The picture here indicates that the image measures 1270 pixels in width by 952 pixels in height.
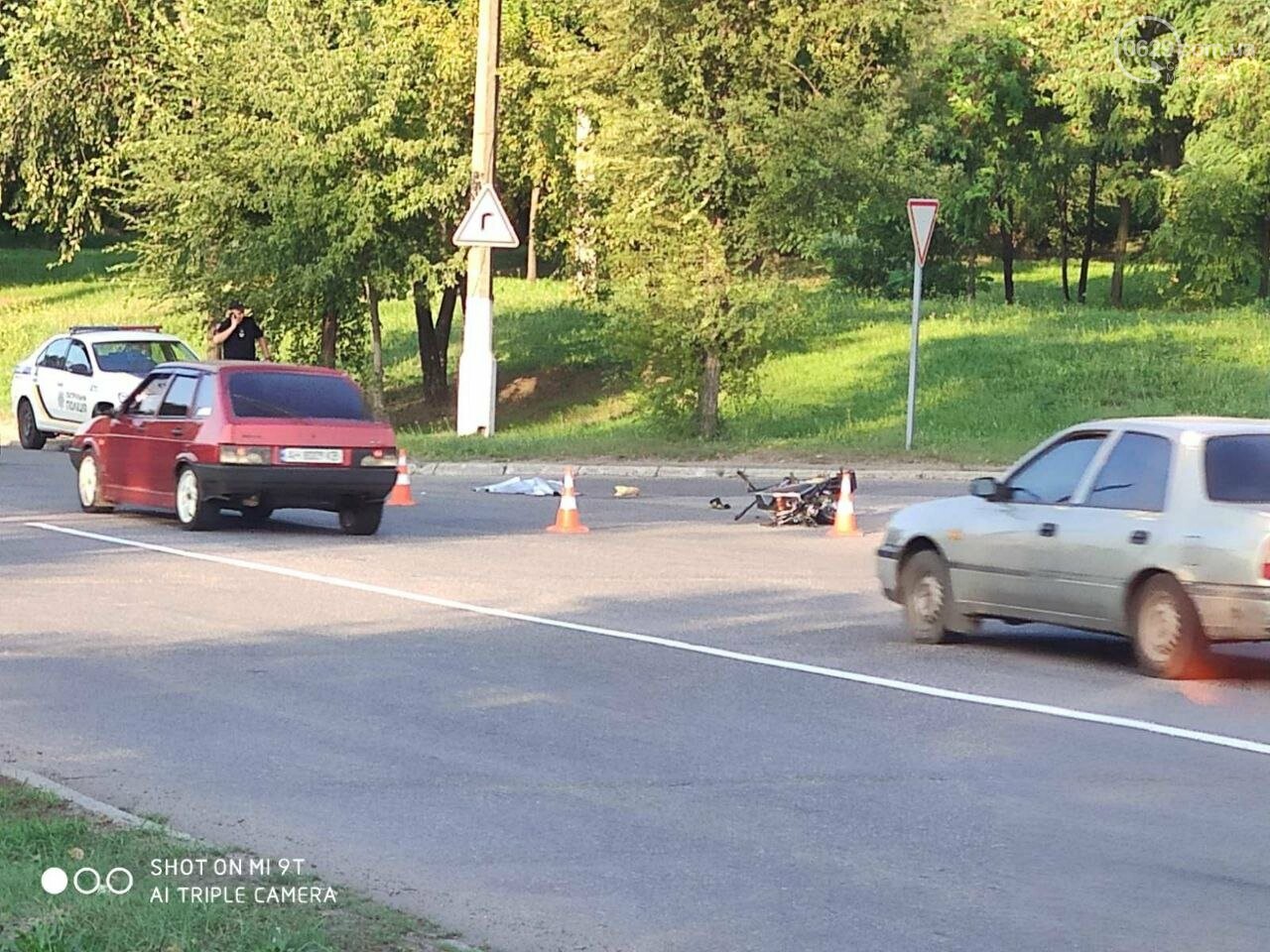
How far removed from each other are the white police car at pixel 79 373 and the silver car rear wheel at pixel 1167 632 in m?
20.5

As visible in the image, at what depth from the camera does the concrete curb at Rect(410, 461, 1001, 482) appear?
2719 cm

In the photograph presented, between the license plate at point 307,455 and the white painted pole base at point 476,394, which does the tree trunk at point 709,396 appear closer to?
the white painted pole base at point 476,394

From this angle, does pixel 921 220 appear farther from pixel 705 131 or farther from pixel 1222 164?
pixel 1222 164

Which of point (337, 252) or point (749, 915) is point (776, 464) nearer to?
point (337, 252)

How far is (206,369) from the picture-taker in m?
19.7

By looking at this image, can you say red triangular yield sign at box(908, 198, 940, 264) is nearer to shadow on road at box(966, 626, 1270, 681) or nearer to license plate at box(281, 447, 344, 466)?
license plate at box(281, 447, 344, 466)

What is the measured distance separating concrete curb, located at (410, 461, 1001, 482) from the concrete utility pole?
276cm

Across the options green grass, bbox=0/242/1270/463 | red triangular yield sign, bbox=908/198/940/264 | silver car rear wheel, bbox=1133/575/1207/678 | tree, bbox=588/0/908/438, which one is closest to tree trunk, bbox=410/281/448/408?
green grass, bbox=0/242/1270/463

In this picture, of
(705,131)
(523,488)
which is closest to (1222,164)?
(705,131)

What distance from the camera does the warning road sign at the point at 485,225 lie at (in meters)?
29.0

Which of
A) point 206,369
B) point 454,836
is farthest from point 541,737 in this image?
point 206,369

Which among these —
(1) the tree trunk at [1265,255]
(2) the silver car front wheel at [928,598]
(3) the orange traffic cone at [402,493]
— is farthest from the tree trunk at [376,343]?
(1) the tree trunk at [1265,255]

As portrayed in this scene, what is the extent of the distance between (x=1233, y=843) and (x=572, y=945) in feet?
8.82

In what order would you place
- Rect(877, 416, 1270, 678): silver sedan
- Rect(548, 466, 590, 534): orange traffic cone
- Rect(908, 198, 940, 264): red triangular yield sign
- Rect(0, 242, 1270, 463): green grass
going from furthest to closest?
Rect(0, 242, 1270, 463): green grass, Rect(908, 198, 940, 264): red triangular yield sign, Rect(548, 466, 590, 534): orange traffic cone, Rect(877, 416, 1270, 678): silver sedan
